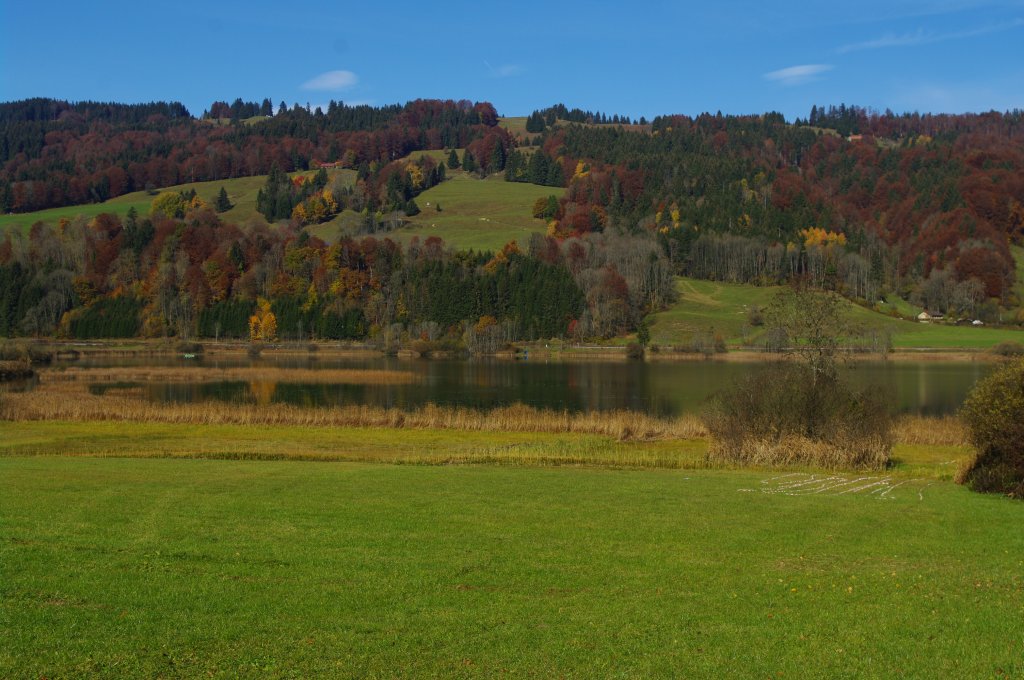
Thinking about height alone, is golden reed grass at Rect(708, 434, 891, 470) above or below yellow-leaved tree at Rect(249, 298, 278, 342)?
below

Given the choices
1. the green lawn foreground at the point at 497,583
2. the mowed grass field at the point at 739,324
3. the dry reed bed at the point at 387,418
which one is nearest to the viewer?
the green lawn foreground at the point at 497,583

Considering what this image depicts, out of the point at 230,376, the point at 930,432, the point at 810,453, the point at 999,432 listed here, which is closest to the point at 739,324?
the point at 230,376

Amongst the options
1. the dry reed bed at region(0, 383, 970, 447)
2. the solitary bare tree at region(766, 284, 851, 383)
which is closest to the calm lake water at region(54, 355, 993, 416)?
the solitary bare tree at region(766, 284, 851, 383)

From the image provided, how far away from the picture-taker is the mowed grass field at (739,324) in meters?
129

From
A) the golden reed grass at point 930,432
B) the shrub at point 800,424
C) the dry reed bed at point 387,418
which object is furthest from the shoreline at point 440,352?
the shrub at point 800,424

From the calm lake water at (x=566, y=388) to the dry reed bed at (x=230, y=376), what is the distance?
3.09m

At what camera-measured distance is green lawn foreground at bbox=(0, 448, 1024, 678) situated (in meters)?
9.08

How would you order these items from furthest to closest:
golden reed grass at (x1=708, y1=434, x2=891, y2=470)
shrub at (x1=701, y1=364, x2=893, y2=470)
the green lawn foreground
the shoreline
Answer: the shoreline < shrub at (x1=701, y1=364, x2=893, y2=470) < golden reed grass at (x1=708, y1=434, x2=891, y2=470) < the green lawn foreground

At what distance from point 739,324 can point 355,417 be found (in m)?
106

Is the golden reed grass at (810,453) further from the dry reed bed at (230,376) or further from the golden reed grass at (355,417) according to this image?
the dry reed bed at (230,376)

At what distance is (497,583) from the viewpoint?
11.6m

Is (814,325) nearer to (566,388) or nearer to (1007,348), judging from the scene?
(566,388)

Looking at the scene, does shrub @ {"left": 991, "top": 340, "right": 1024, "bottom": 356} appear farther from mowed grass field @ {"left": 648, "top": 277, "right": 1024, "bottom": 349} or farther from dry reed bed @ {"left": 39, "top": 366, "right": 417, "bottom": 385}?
dry reed bed @ {"left": 39, "top": 366, "right": 417, "bottom": 385}

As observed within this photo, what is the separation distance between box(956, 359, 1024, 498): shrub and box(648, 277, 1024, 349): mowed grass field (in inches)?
4162
